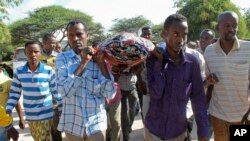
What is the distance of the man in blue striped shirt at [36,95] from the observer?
Result: 4566 mm

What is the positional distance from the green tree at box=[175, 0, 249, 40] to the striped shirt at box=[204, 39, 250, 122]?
33.2 metres

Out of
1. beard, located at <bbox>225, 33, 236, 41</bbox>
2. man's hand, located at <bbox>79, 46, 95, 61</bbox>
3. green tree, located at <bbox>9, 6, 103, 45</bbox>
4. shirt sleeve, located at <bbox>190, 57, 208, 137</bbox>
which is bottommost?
green tree, located at <bbox>9, 6, 103, 45</bbox>

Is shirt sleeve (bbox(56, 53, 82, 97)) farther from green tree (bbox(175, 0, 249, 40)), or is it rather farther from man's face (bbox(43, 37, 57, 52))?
green tree (bbox(175, 0, 249, 40))

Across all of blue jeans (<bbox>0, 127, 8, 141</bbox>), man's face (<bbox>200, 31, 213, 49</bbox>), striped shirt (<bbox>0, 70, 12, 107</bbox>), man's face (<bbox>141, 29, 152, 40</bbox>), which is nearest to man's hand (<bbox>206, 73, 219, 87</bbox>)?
blue jeans (<bbox>0, 127, 8, 141</bbox>)

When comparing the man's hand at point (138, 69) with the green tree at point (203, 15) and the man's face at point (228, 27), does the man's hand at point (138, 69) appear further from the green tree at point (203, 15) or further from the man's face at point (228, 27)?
the green tree at point (203, 15)

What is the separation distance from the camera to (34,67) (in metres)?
4.67

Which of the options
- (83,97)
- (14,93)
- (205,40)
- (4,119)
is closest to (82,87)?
(83,97)

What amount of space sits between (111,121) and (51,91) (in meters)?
1.11

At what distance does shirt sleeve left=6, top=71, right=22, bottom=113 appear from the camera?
4520mm

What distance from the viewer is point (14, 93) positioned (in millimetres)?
4590

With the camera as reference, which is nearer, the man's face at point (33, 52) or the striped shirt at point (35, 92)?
the striped shirt at point (35, 92)

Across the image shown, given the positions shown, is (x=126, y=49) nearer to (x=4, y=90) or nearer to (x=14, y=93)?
(x=14, y=93)

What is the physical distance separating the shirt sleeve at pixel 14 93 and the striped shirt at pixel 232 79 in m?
2.20

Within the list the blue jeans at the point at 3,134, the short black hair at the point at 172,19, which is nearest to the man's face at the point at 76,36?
the short black hair at the point at 172,19
